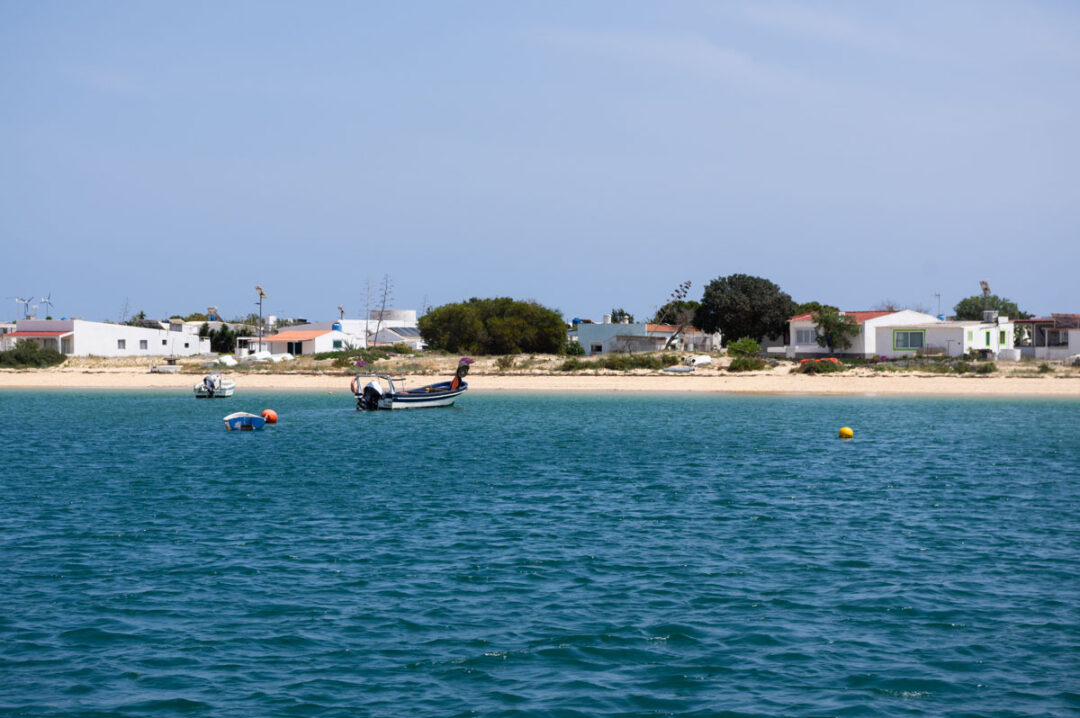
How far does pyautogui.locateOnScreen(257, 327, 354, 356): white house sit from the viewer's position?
111m

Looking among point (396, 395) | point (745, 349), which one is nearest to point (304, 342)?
point (745, 349)

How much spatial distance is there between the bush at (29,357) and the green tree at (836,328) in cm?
7143

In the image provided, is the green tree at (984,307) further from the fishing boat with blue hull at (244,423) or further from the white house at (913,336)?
the fishing boat with blue hull at (244,423)

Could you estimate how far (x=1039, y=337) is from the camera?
97000 mm

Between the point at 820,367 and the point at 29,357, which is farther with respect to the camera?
the point at 29,357

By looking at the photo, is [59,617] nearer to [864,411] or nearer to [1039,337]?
[864,411]

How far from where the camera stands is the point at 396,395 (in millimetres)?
60469

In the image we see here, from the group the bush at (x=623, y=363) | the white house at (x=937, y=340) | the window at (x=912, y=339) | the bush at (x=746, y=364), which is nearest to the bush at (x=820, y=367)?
the bush at (x=746, y=364)

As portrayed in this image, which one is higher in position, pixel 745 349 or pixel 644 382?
pixel 745 349

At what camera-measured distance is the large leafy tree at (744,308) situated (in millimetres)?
97500

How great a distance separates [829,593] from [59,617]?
11.7m

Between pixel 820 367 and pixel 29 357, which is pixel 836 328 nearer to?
pixel 820 367

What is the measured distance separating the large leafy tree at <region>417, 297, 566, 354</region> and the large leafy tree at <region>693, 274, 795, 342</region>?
15.0m

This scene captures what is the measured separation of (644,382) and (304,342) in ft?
154
